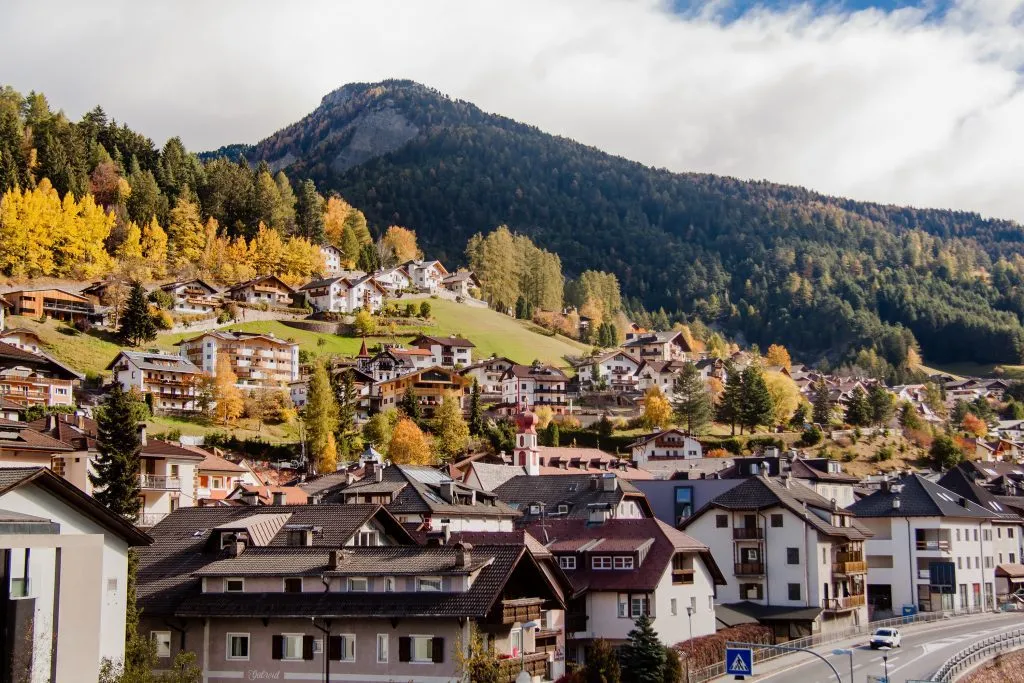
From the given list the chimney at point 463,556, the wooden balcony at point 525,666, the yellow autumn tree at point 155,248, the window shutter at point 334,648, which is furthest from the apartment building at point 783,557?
the yellow autumn tree at point 155,248

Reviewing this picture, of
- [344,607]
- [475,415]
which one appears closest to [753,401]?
[475,415]

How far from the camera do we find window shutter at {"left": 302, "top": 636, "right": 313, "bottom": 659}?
152 ft

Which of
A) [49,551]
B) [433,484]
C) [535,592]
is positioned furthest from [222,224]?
[49,551]

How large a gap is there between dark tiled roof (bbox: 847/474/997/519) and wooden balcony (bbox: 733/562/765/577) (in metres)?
16.6

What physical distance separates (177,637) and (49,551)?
26.4m

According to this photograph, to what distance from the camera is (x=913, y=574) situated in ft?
267

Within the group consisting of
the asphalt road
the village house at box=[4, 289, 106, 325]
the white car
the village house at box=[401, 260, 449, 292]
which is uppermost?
the village house at box=[401, 260, 449, 292]

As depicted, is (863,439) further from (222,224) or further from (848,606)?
(222,224)

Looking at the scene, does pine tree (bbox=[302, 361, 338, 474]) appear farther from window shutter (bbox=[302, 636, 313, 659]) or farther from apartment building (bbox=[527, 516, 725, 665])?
window shutter (bbox=[302, 636, 313, 659])

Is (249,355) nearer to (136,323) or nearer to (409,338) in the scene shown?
(136,323)

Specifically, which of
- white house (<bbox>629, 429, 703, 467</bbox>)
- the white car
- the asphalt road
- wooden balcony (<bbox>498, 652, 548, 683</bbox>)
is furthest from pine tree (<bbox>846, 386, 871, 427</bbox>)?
wooden balcony (<bbox>498, 652, 548, 683</bbox>)

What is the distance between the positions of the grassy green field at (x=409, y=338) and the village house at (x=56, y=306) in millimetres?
4691

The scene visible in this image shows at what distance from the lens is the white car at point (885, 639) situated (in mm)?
59062

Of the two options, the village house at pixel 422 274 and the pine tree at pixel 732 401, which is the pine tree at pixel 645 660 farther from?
the village house at pixel 422 274
